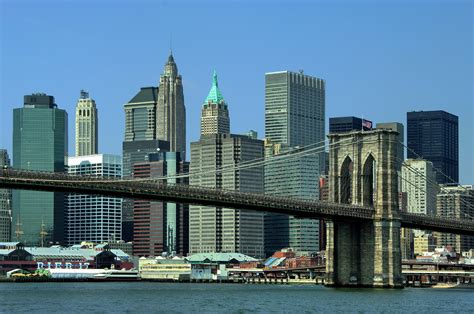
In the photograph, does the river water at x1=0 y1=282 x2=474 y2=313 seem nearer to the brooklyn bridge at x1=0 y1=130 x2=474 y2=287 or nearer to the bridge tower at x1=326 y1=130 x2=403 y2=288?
the brooklyn bridge at x1=0 y1=130 x2=474 y2=287

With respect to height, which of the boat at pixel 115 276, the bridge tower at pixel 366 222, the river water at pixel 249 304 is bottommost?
the boat at pixel 115 276

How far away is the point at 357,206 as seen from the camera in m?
98.2

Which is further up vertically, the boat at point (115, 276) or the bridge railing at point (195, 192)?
the bridge railing at point (195, 192)

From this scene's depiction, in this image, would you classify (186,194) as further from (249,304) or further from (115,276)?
(115,276)

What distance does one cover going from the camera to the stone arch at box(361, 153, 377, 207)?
101062 mm

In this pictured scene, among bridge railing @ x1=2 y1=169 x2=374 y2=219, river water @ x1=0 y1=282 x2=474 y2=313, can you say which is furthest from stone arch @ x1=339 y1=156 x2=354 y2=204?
river water @ x1=0 y1=282 x2=474 y2=313

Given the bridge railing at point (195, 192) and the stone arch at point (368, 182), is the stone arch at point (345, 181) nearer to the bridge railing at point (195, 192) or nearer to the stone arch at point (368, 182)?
the stone arch at point (368, 182)

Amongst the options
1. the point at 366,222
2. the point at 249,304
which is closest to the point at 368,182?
the point at 366,222

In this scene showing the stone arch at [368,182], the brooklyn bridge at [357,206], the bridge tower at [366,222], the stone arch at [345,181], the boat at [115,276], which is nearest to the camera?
the brooklyn bridge at [357,206]

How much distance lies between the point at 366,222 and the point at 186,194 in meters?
18.0

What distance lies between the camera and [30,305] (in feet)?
238

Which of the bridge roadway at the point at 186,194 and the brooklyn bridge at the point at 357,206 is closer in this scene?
the bridge roadway at the point at 186,194

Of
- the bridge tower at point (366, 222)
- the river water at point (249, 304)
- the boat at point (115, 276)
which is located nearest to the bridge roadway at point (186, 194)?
the bridge tower at point (366, 222)

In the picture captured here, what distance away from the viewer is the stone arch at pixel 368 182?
101 m
